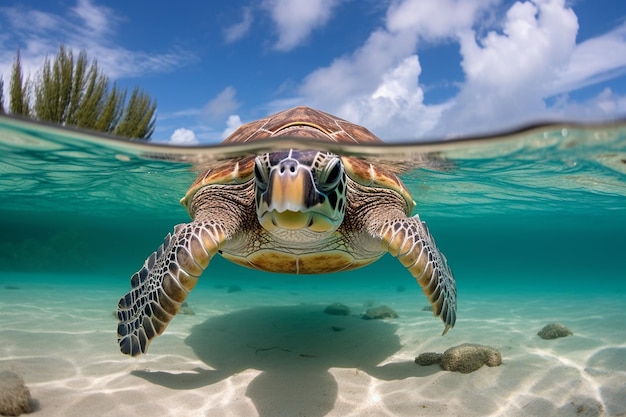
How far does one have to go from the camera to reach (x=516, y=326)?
7.87 meters

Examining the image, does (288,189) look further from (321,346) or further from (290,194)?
(321,346)

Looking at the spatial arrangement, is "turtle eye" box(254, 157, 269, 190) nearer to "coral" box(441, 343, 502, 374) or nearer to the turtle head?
the turtle head

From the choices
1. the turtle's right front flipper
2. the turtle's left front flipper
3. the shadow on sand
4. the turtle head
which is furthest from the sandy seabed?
the turtle head

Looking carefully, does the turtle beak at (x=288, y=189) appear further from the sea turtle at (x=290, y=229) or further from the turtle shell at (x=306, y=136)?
the turtle shell at (x=306, y=136)

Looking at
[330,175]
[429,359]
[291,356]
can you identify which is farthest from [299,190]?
[429,359]

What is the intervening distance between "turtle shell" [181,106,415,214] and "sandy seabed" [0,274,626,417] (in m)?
2.38

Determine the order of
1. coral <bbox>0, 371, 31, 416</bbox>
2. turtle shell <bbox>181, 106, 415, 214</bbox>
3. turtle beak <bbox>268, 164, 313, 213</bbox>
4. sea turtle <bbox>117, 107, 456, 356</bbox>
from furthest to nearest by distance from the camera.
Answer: turtle shell <bbox>181, 106, 415, 214</bbox>, sea turtle <bbox>117, 107, 456, 356</bbox>, turtle beak <bbox>268, 164, 313, 213</bbox>, coral <bbox>0, 371, 31, 416</bbox>

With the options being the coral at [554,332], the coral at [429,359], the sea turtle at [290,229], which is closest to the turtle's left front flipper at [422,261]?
the sea turtle at [290,229]

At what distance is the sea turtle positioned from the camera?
3555mm

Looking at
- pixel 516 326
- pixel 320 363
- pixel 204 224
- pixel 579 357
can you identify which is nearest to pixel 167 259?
pixel 204 224

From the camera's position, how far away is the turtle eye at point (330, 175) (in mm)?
3594

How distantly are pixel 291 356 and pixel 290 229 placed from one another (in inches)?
92.0

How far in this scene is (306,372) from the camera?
178 inches

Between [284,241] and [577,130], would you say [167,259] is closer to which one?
[284,241]
